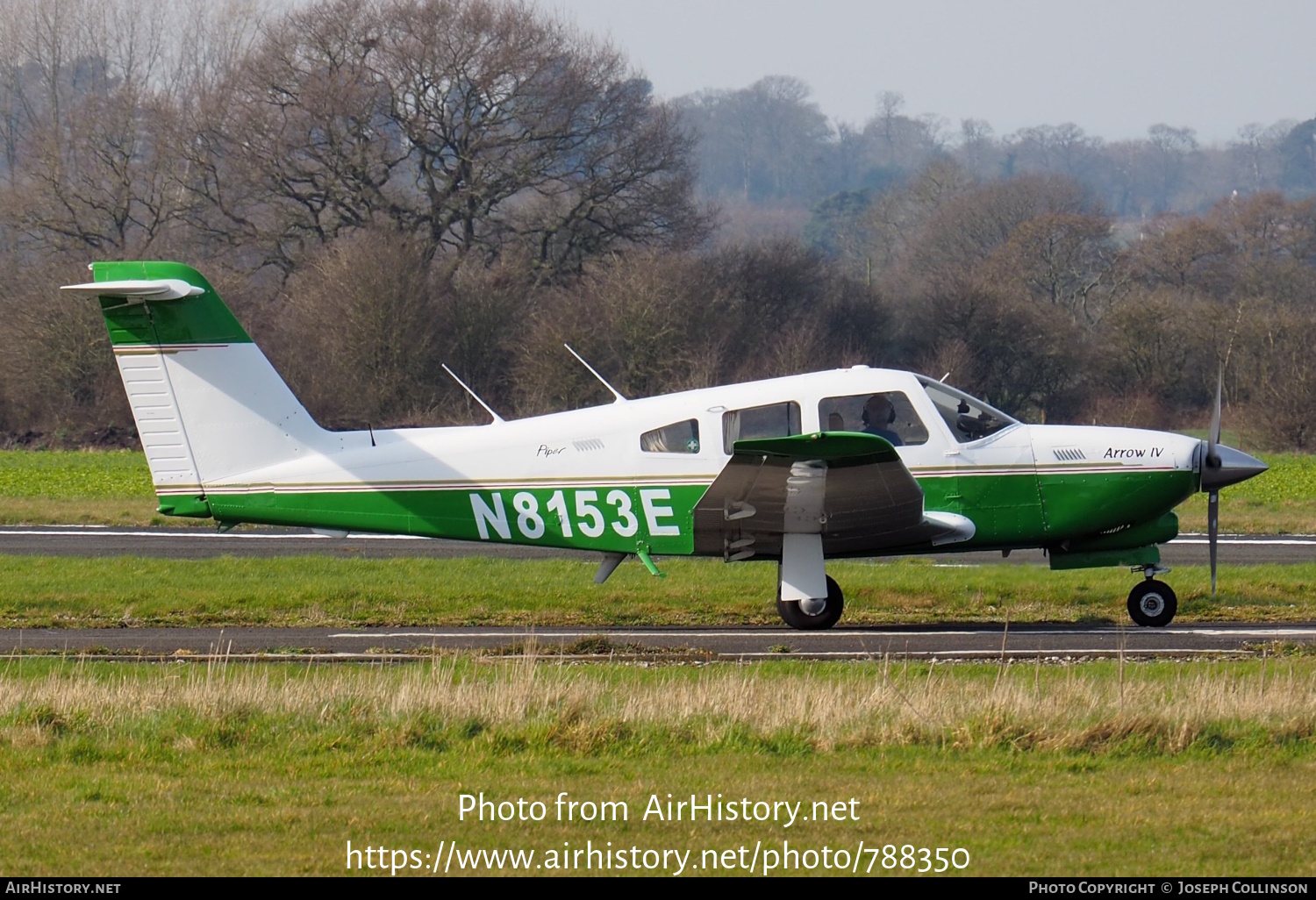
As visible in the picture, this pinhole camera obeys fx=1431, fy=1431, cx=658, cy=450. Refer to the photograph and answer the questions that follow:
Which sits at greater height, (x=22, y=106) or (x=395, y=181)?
(x=22, y=106)

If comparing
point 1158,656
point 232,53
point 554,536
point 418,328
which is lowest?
point 1158,656

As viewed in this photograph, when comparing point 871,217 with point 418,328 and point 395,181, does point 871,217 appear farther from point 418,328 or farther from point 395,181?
point 418,328

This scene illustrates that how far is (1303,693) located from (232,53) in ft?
200

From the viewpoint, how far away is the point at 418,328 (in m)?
37.8

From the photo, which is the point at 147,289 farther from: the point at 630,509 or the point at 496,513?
the point at 630,509

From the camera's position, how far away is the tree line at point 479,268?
37.1 meters

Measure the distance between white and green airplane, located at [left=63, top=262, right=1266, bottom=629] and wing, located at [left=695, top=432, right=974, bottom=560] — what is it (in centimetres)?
3

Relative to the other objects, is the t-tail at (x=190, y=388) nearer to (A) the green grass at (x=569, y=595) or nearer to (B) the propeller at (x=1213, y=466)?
(A) the green grass at (x=569, y=595)

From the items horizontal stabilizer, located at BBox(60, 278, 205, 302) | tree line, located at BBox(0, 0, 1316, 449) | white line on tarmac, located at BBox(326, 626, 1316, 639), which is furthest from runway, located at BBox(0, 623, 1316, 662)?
tree line, located at BBox(0, 0, 1316, 449)

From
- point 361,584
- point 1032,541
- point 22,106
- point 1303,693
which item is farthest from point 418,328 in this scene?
point 22,106

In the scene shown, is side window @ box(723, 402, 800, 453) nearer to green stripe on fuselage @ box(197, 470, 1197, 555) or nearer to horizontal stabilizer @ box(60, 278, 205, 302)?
green stripe on fuselage @ box(197, 470, 1197, 555)

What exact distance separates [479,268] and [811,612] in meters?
31.5

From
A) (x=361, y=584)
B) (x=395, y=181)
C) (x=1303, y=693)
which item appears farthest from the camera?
(x=395, y=181)

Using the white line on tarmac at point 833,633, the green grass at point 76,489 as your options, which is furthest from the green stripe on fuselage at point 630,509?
the green grass at point 76,489
